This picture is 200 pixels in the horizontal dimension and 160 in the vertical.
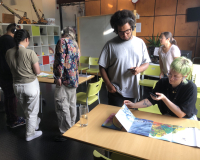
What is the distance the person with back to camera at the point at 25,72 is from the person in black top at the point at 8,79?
0.37m

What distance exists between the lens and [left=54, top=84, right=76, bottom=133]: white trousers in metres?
2.06

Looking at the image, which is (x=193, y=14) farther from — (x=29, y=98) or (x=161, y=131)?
(x=29, y=98)

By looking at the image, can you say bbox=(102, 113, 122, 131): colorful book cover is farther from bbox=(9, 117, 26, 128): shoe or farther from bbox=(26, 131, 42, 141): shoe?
bbox=(9, 117, 26, 128): shoe

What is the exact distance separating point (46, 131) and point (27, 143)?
1.12ft

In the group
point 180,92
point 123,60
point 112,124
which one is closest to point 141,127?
point 112,124

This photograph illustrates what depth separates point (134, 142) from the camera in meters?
1.02

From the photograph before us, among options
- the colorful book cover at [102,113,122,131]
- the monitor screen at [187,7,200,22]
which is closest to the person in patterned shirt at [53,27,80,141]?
the colorful book cover at [102,113,122,131]

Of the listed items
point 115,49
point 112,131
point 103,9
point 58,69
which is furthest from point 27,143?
point 103,9

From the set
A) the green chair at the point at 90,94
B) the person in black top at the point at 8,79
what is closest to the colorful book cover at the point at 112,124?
the green chair at the point at 90,94

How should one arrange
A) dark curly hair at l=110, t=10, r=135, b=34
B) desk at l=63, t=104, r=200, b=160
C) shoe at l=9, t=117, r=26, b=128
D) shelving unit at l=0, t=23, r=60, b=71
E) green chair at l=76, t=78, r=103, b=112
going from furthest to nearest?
shelving unit at l=0, t=23, r=60, b=71, shoe at l=9, t=117, r=26, b=128, green chair at l=76, t=78, r=103, b=112, dark curly hair at l=110, t=10, r=135, b=34, desk at l=63, t=104, r=200, b=160

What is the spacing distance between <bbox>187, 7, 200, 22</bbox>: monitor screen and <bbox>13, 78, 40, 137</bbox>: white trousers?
188 inches

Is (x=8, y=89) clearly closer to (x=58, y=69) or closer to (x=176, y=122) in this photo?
(x=58, y=69)

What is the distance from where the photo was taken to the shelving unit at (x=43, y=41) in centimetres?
503

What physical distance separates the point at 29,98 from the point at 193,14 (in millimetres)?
4968
